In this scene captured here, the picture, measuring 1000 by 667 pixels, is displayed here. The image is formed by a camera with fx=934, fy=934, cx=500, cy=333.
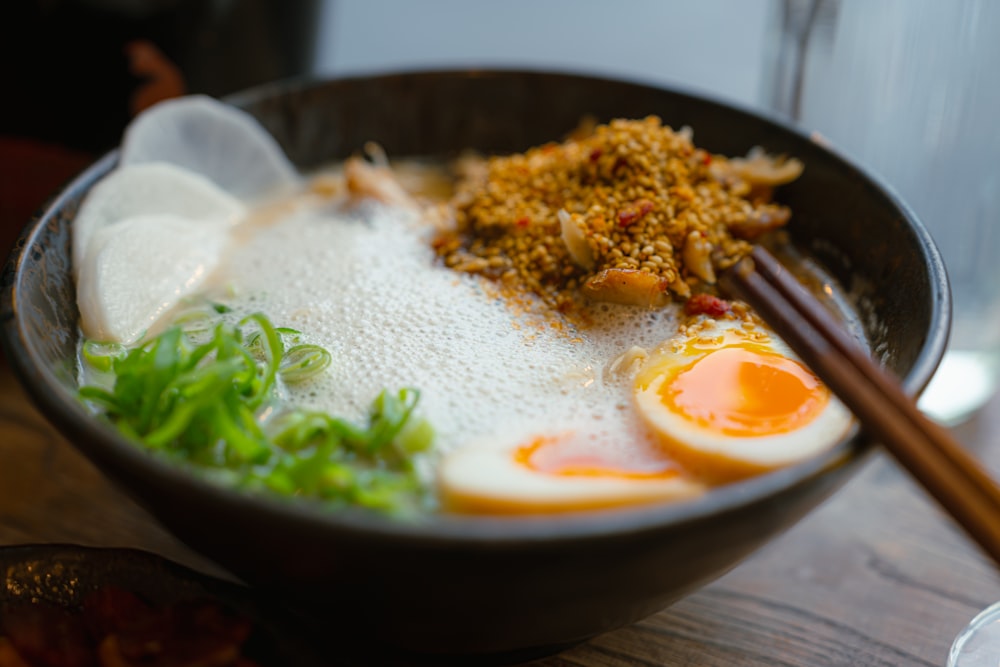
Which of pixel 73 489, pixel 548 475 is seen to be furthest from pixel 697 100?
pixel 73 489

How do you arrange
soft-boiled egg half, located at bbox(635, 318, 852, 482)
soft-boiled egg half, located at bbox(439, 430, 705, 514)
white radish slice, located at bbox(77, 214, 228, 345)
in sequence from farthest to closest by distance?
white radish slice, located at bbox(77, 214, 228, 345) < soft-boiled egg half, located at bbox(635, 318, 852, 482) < soft-boiled egg half, located at bbox(439, 430, 705, 514)

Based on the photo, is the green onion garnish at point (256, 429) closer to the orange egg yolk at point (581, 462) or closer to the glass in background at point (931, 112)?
the orange egg yolk at point (581, 462)

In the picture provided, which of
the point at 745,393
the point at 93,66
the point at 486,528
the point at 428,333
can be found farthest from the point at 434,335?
the point at 93,66

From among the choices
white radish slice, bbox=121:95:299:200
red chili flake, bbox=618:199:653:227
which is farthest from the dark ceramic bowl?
red chili flake, bbox=618:199:653:227

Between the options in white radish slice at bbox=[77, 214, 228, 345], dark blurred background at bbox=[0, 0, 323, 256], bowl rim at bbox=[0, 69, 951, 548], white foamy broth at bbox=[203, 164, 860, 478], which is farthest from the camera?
dark blurred background at bbox=[0, 0, 323, 256]

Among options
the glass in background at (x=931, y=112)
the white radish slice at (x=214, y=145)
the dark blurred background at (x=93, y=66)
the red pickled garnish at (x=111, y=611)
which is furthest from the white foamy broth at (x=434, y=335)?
the glass in background at (x=931, y=112)

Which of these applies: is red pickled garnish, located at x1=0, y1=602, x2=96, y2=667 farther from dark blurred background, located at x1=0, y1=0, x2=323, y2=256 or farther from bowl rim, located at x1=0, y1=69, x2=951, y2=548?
dark blurred background, located at x1=0, y1=0, x2=323, y2=256

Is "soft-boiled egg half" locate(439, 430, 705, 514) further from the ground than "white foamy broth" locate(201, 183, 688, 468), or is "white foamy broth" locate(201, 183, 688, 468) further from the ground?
"soft-boiled egg half" locate(439, 430, 705, 514)
